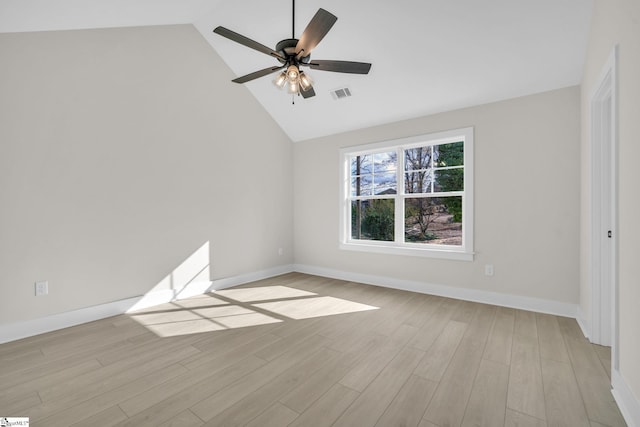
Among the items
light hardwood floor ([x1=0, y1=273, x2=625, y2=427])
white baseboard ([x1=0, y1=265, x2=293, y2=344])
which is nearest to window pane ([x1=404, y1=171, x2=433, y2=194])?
light hardwood floor ([x1=0, y1=273, x2=625, y2=427])

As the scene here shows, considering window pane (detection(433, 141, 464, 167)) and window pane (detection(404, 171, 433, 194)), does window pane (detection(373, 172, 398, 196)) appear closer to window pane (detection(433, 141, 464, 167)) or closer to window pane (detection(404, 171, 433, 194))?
window pane (detection(404, 171, 433, 194))

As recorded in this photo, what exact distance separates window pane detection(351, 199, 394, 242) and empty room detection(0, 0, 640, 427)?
0.04 meters

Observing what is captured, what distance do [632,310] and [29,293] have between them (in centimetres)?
455

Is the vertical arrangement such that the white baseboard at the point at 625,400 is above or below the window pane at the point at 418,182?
below

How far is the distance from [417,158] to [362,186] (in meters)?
1.02

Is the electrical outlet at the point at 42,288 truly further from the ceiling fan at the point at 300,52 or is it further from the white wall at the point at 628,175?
the white wall at the point at 628,175

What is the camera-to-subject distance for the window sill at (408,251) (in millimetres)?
3718

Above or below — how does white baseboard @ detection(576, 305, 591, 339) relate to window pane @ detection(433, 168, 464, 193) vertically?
below

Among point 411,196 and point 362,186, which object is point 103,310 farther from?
point 411,196

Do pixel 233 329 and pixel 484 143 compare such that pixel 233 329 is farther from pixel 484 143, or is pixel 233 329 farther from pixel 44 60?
pixel 484 143

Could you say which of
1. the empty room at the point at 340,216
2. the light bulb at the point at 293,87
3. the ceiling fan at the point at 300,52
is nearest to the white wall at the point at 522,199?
the empty room at the point at 340,216

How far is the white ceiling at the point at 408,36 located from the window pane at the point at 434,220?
1.25 metres

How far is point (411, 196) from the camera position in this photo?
4234 millimetres

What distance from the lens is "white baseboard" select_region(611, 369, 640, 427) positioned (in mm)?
1456
